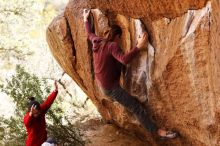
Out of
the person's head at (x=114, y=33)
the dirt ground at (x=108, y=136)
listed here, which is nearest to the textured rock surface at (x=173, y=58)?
the person's head at (x=114, y=33)

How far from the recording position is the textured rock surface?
4.88m

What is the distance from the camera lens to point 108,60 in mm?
6027

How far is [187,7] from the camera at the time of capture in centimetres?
501

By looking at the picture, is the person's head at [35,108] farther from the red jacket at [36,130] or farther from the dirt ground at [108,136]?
the dirt ground at [108,136]

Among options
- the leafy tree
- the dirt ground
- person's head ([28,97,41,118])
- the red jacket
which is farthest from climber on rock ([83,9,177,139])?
the leafy tree

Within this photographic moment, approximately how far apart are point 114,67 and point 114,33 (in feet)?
2.06

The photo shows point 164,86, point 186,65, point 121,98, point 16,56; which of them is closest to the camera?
point 186,65

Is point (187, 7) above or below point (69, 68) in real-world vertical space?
above

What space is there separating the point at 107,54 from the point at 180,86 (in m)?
1.20

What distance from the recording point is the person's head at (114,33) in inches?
254

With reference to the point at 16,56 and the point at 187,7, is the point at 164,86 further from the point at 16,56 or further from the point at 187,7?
the point at 16,56

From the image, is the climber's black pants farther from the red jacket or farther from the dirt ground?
the dirt ground

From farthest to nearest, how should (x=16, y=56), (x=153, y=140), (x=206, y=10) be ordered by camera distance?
1. (x=16, y=56)
2. (x=153, y=140)
3. (x=206, y=10)

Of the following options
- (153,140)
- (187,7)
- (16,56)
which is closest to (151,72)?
(187,7)
